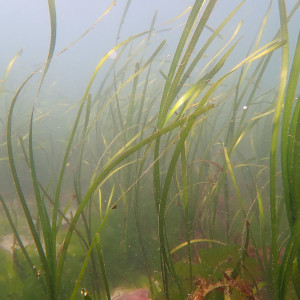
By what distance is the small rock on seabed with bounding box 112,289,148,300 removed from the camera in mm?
1536

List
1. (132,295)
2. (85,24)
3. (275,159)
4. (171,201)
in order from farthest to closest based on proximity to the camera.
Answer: (85,24) < (132,295) < (171,201) < (275,159)

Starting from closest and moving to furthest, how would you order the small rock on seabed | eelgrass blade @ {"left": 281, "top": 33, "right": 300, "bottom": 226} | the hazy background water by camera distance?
eelgrass blade @ {"left": 281, "top": 33, "right": 300, "bottom": 226} → the small rock on seabed → the hazy background water

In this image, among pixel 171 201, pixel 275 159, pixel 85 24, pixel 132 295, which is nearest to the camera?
pixel 275 159

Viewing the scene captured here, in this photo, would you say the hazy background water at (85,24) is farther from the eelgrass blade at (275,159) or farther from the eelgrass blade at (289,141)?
the eelgrass blade at (289,141)

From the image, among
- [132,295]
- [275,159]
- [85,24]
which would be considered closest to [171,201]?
[275,159]

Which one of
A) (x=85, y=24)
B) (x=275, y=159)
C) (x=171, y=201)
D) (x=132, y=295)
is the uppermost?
(x=85, y=24)

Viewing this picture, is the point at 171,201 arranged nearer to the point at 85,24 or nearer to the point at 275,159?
the point at 275,159

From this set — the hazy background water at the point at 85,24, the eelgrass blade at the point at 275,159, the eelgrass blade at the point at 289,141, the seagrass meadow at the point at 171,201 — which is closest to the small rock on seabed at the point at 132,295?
the seagrass meadow at the point at 171,201

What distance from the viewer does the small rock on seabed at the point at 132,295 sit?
1536 mm

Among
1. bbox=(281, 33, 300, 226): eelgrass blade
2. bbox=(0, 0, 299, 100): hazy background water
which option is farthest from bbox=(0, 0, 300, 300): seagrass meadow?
bbox=(0, 0, 299, 100): hazy background water

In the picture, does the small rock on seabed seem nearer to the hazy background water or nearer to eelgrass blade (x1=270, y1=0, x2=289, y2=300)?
eelgrass blade (x1=270, y1=0, x2=289, y2=300)

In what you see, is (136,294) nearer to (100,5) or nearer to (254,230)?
(254,230)

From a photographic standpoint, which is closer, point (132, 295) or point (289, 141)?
point (289, 141)

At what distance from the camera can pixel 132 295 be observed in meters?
1.56
